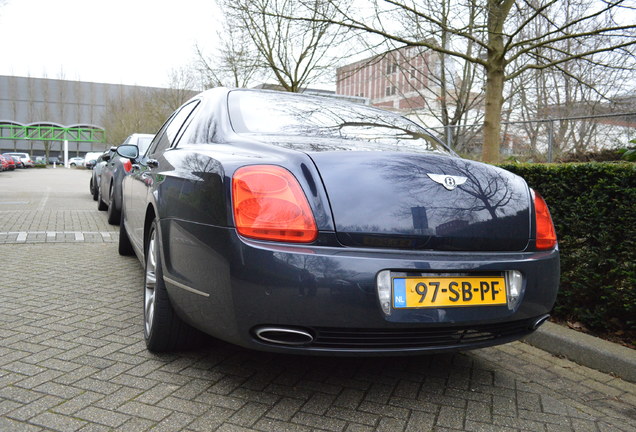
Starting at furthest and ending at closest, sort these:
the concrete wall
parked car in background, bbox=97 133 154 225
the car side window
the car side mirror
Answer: the concrete wall < parked car in background, bbox=97 133 154 225 < the car side mirror < the car side window

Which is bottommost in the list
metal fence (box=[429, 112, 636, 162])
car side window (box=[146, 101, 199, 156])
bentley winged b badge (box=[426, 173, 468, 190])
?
bentley winged b badge (box=[426, 173, 468, 190])

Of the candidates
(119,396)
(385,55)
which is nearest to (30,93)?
(385,55)

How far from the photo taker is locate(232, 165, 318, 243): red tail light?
2029 mm

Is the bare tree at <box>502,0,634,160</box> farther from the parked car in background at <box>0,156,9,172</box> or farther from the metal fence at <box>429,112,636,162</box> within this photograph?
the parked car in background at <box>0,156,9,172</box>

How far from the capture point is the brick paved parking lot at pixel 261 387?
2188 millimetres

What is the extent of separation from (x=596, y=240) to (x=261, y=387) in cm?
234

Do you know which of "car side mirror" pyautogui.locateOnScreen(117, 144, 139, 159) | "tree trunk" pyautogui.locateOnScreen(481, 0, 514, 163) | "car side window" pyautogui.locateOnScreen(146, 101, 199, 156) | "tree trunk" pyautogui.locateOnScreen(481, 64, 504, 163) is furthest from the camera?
"tree trunk" pyautogui.locateOnScreen(481, 64, 504, 163)

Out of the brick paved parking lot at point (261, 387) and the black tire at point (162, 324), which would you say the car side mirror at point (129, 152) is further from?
the black tire at point (162, 324)

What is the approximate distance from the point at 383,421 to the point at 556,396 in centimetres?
98

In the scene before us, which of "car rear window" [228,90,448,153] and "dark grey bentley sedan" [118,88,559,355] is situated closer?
"dark grey bentley sedan" [118,88,559,355]

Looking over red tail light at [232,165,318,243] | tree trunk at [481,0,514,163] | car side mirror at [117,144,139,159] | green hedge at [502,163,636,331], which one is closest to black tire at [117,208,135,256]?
car side mirror at [117,144,139,159]

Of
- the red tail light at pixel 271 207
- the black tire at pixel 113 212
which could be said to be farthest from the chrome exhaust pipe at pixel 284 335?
the black tire at pixel 113 212

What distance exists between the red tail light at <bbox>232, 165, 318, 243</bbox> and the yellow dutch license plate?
398mm

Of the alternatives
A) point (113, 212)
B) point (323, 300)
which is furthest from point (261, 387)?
point (113, 212)
